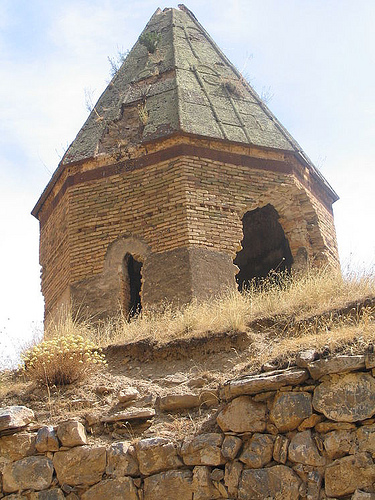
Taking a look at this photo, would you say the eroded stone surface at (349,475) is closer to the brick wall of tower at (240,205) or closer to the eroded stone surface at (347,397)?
the eroded stone surface at (347,397)

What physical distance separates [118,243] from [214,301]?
1.85m

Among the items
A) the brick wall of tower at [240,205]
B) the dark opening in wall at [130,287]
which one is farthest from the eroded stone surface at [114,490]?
the brick wall of tower at [240,205]

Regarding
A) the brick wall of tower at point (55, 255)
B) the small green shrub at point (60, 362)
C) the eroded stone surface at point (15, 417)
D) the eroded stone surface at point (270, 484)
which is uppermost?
the brick wall of tower at point (55, 255)

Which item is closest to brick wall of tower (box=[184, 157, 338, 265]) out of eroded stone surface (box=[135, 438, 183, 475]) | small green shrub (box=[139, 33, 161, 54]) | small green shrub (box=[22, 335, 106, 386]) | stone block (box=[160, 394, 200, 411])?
small green shrub (box=[22, 335, 106, 386])

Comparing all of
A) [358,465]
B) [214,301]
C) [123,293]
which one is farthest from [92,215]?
[358,465]

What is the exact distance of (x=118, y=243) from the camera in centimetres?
1046

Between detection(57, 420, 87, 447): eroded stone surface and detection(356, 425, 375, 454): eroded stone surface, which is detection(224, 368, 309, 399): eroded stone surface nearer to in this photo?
detection(356, 425, 375, 454): eroded stone surface

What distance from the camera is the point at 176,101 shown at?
1138cm

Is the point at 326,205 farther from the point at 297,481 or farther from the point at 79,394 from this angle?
the point at 297,481

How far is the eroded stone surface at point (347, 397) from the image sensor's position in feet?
17.7

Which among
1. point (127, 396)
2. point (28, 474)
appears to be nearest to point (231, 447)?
point (127, 396)

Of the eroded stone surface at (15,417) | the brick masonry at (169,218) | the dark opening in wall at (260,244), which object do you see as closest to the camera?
the eroded stone surface at (15,417)

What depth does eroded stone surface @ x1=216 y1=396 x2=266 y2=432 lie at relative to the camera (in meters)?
5.77

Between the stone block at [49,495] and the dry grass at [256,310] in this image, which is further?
the dry grass at [256,310]
